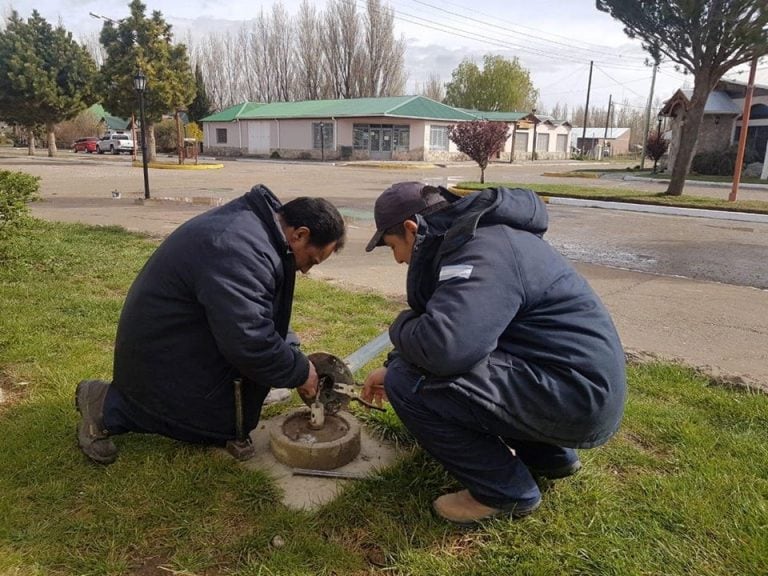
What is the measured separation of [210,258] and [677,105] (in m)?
32.0

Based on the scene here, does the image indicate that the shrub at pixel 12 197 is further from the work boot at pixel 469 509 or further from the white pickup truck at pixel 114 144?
the white pickup truck at pixel 114 144

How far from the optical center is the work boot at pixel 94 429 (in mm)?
2744

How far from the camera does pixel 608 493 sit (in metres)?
2.58

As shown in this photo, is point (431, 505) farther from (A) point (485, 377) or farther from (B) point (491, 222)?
(B) point (491, 222)

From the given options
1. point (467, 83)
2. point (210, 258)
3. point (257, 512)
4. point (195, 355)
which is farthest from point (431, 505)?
point (467, 83)

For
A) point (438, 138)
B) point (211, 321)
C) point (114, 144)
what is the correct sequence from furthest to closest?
point (114, 144), point (438, 138), point (211, 321)

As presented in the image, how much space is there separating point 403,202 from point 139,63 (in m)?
31.3

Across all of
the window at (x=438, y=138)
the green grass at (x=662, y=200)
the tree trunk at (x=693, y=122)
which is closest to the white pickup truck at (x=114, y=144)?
the window at (x=438, y=138)

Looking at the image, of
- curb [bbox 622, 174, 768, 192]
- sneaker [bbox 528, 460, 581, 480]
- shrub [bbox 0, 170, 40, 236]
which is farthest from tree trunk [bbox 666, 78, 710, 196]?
sneaker [bbox 528, 460, 581, 480]

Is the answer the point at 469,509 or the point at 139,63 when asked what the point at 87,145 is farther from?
the point at 469,509

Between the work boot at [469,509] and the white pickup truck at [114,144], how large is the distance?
48.5 m

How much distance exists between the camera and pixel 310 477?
277cm

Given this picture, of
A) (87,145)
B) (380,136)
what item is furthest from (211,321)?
(87,145)

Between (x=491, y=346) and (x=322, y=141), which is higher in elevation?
(x=322, y=141)
